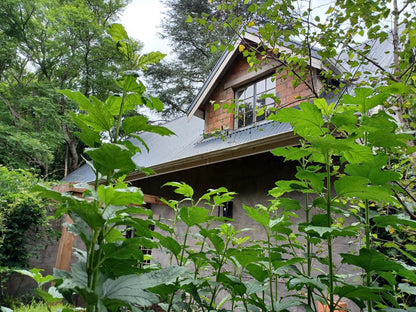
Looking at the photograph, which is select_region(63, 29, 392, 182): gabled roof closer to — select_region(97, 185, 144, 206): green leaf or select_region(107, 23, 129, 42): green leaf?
select_region(107, 23, 129, 42): green leaf

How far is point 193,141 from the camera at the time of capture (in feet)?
22.4

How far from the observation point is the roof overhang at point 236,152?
339 centimetres

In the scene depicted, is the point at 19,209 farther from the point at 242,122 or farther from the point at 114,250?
the point at 114,250

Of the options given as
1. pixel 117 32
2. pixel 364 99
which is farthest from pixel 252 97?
pixel 117 32

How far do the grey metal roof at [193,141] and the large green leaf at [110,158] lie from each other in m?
2.57

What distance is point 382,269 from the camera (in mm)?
739

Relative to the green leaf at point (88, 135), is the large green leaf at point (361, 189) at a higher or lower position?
lower

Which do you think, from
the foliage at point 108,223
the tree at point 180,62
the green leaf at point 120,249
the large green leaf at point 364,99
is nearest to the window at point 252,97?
the large green leaf at point 364,99

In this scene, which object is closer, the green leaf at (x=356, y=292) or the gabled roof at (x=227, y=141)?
the green leaf at (x=356, y=292)

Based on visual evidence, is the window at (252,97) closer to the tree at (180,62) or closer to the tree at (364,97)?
the tree at (364,97)

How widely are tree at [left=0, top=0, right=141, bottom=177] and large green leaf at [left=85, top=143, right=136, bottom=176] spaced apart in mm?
12087

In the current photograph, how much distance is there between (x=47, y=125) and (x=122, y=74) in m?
14.5

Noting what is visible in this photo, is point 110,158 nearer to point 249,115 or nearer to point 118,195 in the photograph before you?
point 118,195

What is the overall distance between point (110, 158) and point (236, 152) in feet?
11.2
